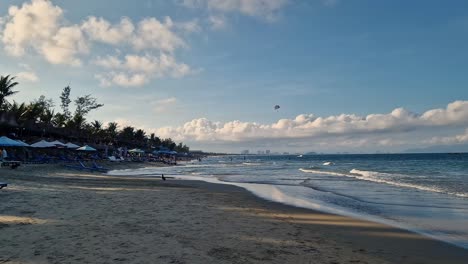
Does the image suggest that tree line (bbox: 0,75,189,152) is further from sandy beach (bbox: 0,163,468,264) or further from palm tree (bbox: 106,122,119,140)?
sandy beach (bbox: 0,163,468,264)

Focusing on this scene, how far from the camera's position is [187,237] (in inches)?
292

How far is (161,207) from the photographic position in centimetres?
1135

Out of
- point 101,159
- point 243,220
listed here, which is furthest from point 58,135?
point 243,220

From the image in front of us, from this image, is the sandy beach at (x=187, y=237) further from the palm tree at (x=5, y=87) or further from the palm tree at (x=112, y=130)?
the palm tree at (x=112, y=130)

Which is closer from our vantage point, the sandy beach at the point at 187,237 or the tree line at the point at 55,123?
the sandy beach at the point at 187,237

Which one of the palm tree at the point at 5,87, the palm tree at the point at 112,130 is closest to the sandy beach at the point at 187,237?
the palm tree at the point at 5,87

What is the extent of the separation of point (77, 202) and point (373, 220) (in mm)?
8947

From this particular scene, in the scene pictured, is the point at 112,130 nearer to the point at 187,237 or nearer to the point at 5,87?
the point at 5,87

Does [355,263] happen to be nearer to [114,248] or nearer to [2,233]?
[114,248]

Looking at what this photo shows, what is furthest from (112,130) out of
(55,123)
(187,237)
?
(187,237)

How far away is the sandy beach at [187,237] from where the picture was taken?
238 inches

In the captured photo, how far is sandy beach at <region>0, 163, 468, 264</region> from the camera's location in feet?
19.9

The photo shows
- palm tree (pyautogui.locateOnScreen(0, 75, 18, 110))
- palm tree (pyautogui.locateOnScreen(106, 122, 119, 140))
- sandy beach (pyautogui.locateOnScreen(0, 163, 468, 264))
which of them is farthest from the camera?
palm tree (pyautogui.locateOnScreen(106, 122, 119, 140))

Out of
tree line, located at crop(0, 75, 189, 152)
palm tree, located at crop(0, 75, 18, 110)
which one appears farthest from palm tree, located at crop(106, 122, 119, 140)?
palm tree, located at crop(0, 75, 18, 110)
